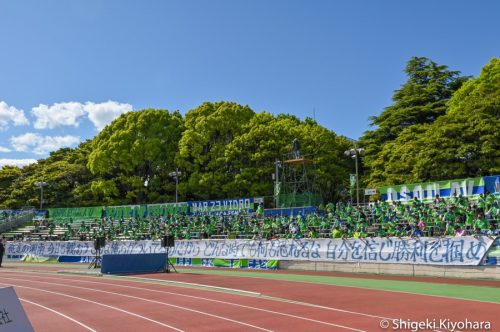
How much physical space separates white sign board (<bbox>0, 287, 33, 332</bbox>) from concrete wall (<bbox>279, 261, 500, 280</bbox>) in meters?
16.2

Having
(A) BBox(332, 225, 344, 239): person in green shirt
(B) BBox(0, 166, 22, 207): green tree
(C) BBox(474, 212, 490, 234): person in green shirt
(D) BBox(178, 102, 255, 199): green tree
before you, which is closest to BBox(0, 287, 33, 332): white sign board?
(C) BBox(474, 212, 490, 234): person in green shirt

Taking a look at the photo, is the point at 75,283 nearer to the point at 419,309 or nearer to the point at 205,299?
the point at 205,299

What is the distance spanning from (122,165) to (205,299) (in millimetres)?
38920

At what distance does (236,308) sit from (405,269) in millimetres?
10076

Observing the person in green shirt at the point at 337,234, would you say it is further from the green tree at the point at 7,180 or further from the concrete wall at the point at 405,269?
the green tree at the point at 7,180

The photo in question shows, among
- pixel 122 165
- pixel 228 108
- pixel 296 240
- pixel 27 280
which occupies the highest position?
pixel 228 108

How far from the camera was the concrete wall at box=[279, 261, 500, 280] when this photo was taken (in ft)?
57.7

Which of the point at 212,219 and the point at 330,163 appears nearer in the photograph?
the point at 212,219

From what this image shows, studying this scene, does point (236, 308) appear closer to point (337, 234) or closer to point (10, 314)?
point (10, 314)

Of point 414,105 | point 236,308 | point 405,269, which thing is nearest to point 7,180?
point 414,105

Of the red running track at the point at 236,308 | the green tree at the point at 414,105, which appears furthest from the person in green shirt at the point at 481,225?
the green tree at the point at 414,105

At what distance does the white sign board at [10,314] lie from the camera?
5887 millimetres

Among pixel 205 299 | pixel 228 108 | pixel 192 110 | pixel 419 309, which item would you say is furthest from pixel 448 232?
pixel 192 110

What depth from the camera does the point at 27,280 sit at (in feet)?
76.6
